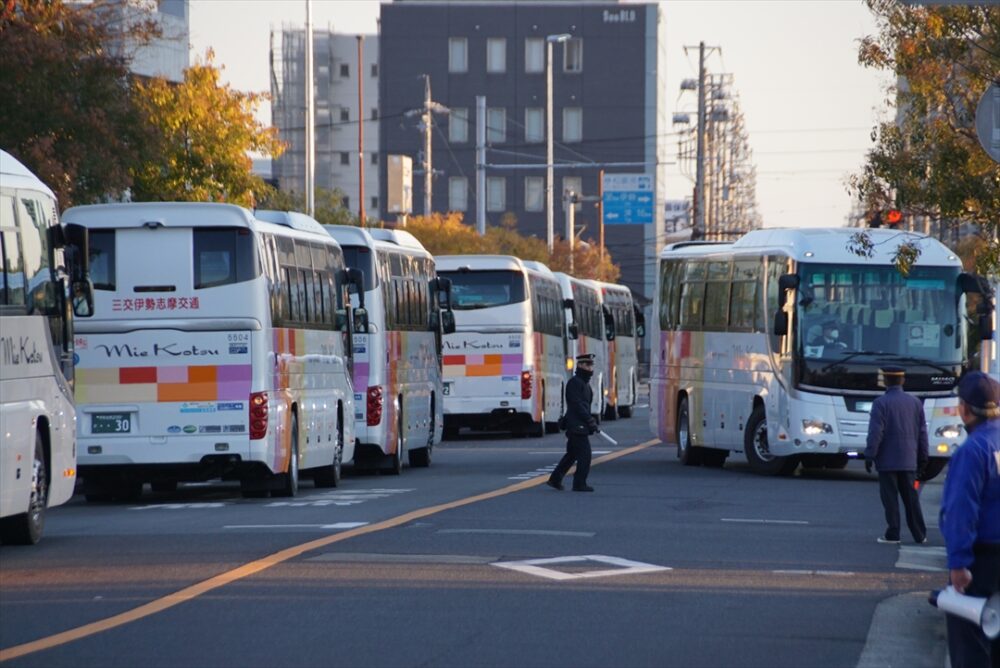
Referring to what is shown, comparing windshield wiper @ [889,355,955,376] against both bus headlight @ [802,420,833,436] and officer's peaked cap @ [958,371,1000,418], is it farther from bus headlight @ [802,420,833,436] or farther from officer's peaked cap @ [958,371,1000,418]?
officer's peaked cap @ [958,371,1000,418]

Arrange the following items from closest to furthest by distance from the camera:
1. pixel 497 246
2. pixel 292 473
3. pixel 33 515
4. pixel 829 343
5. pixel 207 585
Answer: pixel 207 585 → pixel 33 515 → pixel 292 473 → pixel 829 343 → pixel 497 246

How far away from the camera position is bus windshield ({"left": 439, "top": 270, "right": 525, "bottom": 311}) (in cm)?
4197

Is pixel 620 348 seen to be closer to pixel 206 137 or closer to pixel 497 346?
pixel 497 346

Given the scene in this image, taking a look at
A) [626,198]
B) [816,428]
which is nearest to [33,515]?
[816,428]

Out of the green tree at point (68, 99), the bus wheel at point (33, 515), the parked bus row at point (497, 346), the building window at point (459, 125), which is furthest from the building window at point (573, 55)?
the bus wheel at point (33, 515)

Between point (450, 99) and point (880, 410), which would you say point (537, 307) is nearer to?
point (880, 410)

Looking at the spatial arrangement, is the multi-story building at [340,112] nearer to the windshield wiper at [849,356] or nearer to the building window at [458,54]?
the building window at [458,54]

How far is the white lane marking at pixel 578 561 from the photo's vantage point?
1502cm

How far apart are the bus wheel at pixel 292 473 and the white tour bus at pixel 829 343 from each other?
7.61m

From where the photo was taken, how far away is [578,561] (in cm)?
1603

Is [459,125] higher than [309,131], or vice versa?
[459,125]

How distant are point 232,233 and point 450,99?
90.7 metres

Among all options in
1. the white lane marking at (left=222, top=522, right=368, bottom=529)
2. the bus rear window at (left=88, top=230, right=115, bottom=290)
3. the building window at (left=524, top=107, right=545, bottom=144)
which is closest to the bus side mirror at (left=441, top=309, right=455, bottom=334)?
the bus rear window at (left=88, top=230, right=115, bottom=290)

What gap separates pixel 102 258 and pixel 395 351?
877 centimetres
